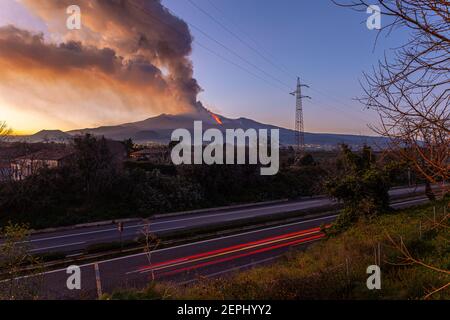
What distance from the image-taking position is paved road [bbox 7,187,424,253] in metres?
21.5

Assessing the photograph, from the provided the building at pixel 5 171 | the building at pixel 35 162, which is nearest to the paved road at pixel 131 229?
the building at pixel 5 171

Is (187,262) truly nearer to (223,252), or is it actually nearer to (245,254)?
(223,252)

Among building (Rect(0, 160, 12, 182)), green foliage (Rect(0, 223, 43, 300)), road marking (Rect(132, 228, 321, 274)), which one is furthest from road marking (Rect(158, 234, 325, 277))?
building (Rect(0, 160, 12, 182))

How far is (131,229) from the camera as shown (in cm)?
2625

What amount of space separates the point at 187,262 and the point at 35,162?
23.0m

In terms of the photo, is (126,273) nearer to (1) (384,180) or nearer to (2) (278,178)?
(1) (384,180)

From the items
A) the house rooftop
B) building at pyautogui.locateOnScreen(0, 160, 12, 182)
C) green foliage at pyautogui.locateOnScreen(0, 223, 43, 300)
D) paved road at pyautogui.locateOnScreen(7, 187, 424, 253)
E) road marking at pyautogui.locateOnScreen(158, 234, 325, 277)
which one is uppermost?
the house rooftop

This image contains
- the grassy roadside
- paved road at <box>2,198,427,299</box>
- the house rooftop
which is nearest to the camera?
the grassy roadside

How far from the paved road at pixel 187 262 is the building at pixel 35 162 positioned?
18.5 m

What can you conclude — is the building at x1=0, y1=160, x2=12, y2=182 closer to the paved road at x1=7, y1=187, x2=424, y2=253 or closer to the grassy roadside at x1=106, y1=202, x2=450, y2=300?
the paved road at x1=7, y1=187, x2=424, y2=253

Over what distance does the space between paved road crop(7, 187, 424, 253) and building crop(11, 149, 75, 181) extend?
926 centimetres

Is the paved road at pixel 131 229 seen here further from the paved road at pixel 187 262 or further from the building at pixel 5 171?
the building at pixel 5 171

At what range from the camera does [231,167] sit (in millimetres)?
42656

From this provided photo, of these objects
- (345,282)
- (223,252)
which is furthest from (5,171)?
(345,282)
